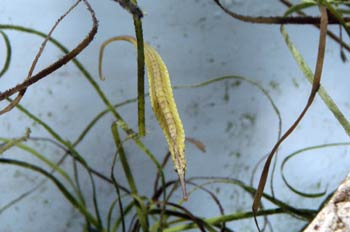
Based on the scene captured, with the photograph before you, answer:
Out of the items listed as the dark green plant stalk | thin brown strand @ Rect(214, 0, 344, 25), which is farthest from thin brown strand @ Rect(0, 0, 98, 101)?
thin brown strand @ Rect(214, 0, 344, 25)

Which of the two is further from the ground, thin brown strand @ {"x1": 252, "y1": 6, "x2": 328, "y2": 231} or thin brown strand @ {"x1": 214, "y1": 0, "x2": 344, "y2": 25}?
thin brown strand @ {"x1": 214, "y1": 0, "x2": 344, "y2": 25}

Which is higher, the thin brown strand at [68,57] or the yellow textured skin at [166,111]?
the thin brown strand at [68,57]

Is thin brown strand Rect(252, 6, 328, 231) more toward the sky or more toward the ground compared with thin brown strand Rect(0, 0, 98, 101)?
more toward the ground

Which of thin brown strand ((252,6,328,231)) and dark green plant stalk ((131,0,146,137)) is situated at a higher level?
dark green plant stalk ((131,0,146,137))

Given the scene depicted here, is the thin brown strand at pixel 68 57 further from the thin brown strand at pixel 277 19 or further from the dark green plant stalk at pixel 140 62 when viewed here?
the thin brown strand at pixel 277 19

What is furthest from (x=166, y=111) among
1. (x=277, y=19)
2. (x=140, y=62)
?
(x=277, y=19)

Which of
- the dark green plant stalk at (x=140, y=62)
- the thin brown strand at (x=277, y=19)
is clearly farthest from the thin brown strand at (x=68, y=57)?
the thin brown strand at (x=277, y=19)

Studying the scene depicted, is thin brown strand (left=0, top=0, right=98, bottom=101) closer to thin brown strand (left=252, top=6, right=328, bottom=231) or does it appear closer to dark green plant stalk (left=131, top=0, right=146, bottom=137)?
dark green plant stalk (left=131, top=0, right=146, bottom=137)

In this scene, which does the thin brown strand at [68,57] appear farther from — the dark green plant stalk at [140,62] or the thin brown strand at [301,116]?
the thin brown strand at [301,116]
